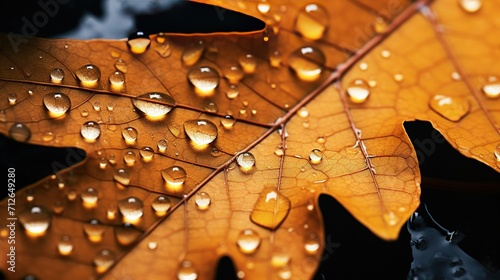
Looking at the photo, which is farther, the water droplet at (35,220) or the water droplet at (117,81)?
the water droplet at (117,81)

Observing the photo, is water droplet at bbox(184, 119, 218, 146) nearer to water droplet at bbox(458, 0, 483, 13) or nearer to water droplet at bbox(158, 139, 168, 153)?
water droplet at bbox(158, 139, 168, 153)

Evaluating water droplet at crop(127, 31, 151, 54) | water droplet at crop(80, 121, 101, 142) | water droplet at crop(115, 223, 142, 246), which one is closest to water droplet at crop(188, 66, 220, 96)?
water droplet at crop(127, 31, 151, 54)

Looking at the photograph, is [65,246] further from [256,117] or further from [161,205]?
[256,117]

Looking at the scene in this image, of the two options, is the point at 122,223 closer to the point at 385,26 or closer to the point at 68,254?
the point at 68,254

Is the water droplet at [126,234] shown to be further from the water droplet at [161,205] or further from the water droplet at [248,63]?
the water droplet at [248,63]

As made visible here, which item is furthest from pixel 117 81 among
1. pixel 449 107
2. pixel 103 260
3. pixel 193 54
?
pixel 449 107

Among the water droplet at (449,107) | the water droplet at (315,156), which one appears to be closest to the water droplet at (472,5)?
the water droplet at (449,107)

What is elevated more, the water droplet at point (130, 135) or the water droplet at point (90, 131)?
the water droplet at point (90, 131)
